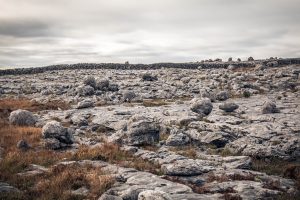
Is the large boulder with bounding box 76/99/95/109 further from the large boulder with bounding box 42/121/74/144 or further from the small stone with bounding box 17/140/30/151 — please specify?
the small stone with bounding box 17/140/30/151

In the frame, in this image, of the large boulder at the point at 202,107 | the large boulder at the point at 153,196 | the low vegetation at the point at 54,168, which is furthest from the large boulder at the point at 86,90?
the large boulder at the point at 153,196

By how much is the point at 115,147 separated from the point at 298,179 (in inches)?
462

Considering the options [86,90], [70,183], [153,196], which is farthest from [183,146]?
[86,90]

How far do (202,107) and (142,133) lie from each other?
11.0 metres

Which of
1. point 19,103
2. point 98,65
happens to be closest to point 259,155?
point 19,103

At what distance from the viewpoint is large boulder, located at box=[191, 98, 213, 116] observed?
35250 millimetres

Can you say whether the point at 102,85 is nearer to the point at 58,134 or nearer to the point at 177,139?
the point at 58,134

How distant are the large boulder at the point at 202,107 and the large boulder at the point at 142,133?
962 cm

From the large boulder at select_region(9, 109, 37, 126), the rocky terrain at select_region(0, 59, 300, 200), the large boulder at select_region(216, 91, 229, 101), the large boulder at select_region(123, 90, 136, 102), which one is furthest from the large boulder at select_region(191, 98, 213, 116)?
the large boulder at select_region(9, 109, 37, 126)

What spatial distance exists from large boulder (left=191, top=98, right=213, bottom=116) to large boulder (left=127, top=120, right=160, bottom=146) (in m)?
9.62

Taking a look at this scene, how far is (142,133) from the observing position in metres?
26.5

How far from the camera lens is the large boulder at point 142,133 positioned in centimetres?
2596

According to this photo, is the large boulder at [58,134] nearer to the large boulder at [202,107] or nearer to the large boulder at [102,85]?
the large boulder at [202,107]

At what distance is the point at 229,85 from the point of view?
60.6 meters
